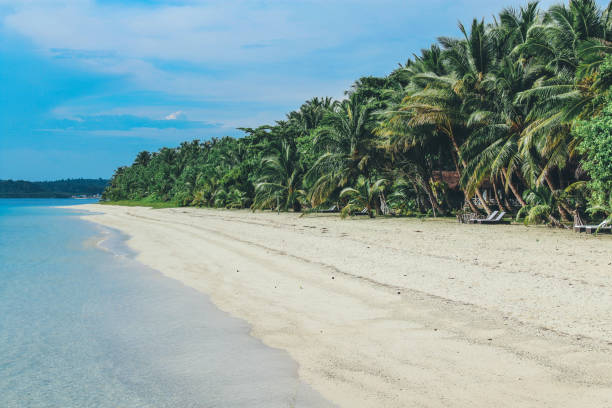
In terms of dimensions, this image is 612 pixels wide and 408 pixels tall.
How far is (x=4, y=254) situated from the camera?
1538 cm

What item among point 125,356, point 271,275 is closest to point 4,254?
point 271,275

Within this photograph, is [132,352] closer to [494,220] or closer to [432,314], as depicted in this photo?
[432,314]

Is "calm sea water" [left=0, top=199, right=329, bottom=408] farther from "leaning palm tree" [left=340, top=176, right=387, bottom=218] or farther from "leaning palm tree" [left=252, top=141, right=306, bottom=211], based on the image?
"leaning palm tree" [left=252, top=141, right=306, bottom=211]

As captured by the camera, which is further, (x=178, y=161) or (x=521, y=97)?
(x=178, y=161)

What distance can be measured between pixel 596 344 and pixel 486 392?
1.65 metres

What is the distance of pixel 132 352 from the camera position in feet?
16.8

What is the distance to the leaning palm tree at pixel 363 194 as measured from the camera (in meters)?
22.0

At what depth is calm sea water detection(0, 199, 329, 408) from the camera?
12.8 feet

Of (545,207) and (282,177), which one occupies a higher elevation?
(282,177)

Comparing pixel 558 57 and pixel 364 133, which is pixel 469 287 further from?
pixel 364 133

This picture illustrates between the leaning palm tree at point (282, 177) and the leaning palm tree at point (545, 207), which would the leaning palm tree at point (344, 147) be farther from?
the leaning palm tree at point (545, 207)

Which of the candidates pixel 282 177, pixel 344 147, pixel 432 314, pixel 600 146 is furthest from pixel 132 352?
pixel 282 177

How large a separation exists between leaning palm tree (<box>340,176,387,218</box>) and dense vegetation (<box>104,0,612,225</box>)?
0.07m

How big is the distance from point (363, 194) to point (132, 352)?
18111 millimetres
